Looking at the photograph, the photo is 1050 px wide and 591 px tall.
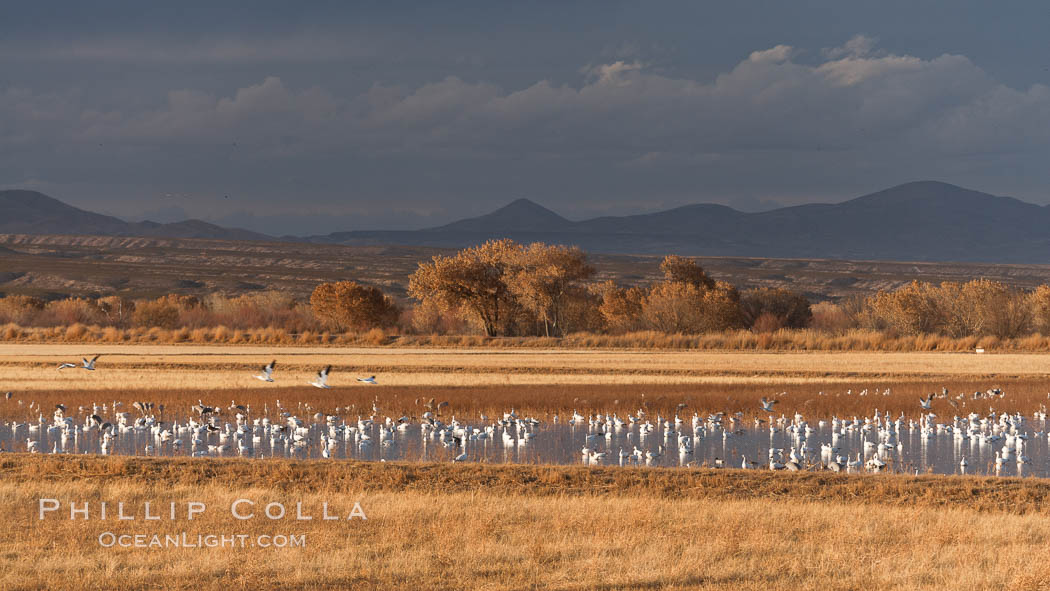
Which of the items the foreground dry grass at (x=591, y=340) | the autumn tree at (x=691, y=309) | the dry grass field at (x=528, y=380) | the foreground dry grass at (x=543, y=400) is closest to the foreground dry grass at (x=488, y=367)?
the dry grass field at (x=528, y=380)

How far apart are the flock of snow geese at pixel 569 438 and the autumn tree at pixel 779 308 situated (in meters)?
38.1

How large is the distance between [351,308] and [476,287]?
7.38 metres

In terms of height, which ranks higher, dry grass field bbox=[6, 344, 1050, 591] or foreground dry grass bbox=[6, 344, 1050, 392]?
dry grass field bbox=[6, 344, 1050, 591]

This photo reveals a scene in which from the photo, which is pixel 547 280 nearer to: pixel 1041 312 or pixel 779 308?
pixel 779 308

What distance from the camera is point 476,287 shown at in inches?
2399

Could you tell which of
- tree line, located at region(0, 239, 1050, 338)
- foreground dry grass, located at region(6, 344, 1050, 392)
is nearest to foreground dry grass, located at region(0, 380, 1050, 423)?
foreground dry grass, located at region(6, 344, 1050, 392)

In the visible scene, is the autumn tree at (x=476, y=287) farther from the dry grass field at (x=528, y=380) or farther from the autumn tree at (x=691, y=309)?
the dry grass field at (x=528, y=380)

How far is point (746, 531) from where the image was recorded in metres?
12.3

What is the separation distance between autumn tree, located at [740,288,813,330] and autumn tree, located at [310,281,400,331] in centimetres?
2167

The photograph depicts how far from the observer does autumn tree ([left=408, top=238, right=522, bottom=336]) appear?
60.7 m

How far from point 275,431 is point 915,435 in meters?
13.3

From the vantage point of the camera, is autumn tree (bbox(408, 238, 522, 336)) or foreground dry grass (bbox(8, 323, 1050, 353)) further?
autumn tree (bbox(408, 238, 522, 336))

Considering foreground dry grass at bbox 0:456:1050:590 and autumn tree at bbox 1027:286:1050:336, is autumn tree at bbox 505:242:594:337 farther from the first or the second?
foreground dry grass at bbox 0:456:1050:590

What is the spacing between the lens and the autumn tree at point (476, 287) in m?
60.7
